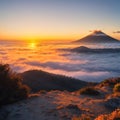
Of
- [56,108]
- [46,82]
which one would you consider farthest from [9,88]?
[46,82]

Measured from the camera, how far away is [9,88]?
1694 centimetres

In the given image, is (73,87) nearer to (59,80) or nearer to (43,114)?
(59,80)

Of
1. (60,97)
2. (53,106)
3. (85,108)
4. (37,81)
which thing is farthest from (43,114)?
(37,81)

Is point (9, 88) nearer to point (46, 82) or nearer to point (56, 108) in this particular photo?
point (56, 108)

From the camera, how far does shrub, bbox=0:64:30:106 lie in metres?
16.4

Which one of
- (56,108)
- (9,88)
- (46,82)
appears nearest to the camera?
(56,108)

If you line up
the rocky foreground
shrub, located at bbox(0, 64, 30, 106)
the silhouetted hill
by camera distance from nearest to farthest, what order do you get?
the rocky foreground → shrub, located at bbox(0, 64, 30, 106) → the silhouetted hill

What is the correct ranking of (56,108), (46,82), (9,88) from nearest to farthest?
(56,108) → (9,88) → (46,82)

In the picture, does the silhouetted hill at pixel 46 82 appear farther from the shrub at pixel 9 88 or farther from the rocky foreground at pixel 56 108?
the rocky foreground at pixel 56 108

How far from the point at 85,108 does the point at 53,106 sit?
60.4 inches

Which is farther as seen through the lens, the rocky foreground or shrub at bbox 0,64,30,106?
shrub at bbox 0,64,30,106

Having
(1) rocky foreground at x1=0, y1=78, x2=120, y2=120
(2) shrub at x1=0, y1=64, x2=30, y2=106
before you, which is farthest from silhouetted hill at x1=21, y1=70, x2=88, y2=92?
(1) rocky foreground at x1=0, y1=78, x2=120, y2=120

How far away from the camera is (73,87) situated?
180 ft

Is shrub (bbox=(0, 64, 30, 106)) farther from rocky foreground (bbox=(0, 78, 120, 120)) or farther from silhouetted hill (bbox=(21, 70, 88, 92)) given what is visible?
silhouetted hill (bbox=(21, 70, 88, 92))
